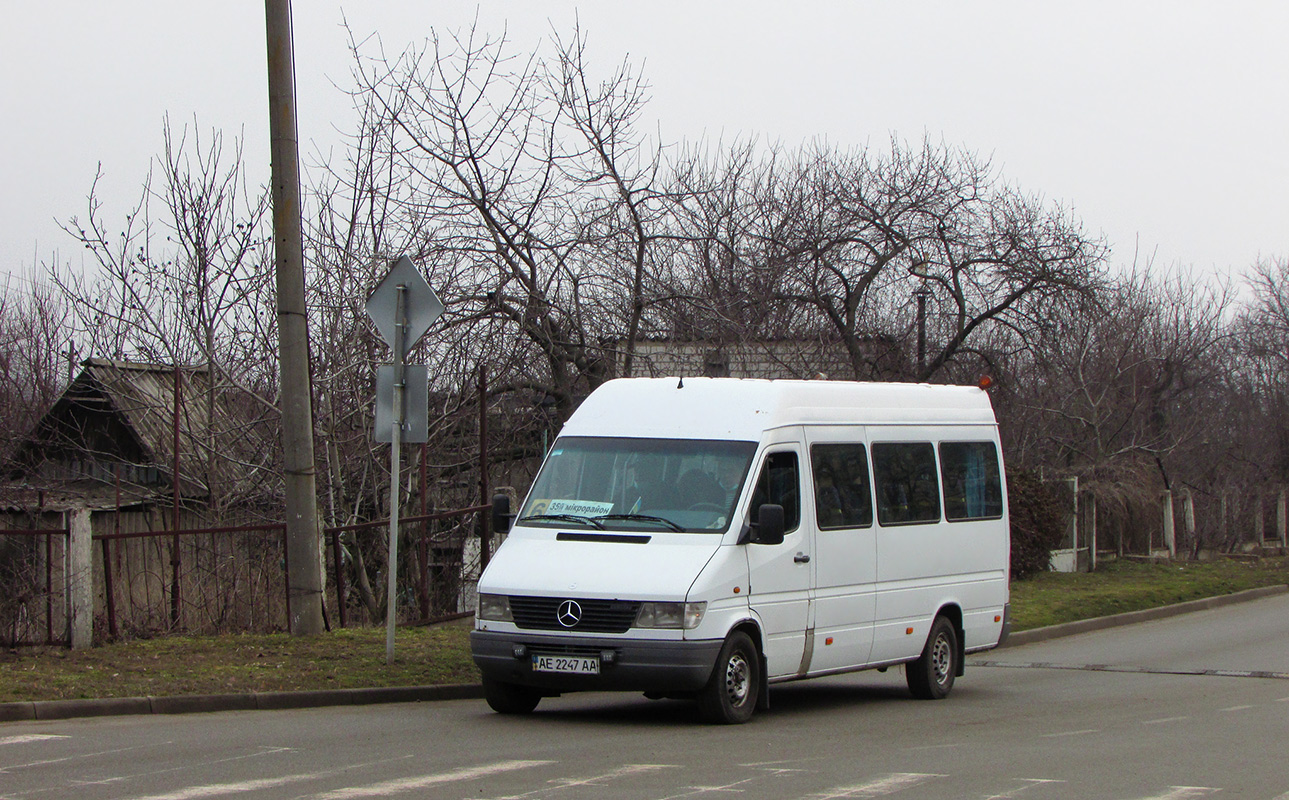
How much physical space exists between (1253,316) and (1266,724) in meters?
53.0

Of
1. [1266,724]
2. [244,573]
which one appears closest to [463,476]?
[244,573]

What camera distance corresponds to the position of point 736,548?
10008 mm

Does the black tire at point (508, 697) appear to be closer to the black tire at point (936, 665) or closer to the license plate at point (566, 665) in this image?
the license plate at point (566, 665)

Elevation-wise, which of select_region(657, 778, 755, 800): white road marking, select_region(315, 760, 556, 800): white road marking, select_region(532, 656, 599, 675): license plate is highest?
select_region(532, 656, 599, 675): license plate

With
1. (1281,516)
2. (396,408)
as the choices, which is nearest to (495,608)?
(396,408)

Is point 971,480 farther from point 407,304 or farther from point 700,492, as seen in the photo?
point 407,304

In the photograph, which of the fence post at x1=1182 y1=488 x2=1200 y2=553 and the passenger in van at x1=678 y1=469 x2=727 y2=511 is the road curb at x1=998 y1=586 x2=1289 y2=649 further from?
the passenger in van at x1=678 y1=469 x2=727 y2=511

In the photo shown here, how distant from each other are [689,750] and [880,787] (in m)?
1.63

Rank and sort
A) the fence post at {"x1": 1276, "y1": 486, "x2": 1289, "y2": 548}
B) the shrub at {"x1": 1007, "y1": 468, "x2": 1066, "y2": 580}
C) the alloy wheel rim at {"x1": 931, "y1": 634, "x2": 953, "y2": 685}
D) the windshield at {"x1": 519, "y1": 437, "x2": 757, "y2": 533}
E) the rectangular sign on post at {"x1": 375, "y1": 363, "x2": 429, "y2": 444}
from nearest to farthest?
the windshield at {"x1": 519, "y1": 437, "x2": 757, "y2": 533}, the rectangular sign on post at {"x1": 375, "y1": 363, "x2": 429, "y2": 444}, the alloy wheel rim at {"x1": 931, "y1": 634, "x2": 953, "y2": 685}, the shrub at {"x1": 1007, "y1": 468, "x2": 1066, "y2": 580}, the fence post at {"x1": 1276, "y1": 486, "x2": 1289, "y2": 548}

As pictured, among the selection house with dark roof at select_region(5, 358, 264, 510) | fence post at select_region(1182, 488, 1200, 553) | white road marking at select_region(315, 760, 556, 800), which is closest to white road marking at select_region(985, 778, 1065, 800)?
white road marking at select_region(315, 760, 556, 800)

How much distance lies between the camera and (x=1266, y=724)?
10344mm

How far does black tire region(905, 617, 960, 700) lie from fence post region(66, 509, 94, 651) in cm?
720

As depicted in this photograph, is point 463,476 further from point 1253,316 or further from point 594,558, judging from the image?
point 1253,316

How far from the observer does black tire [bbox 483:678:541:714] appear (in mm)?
10172
